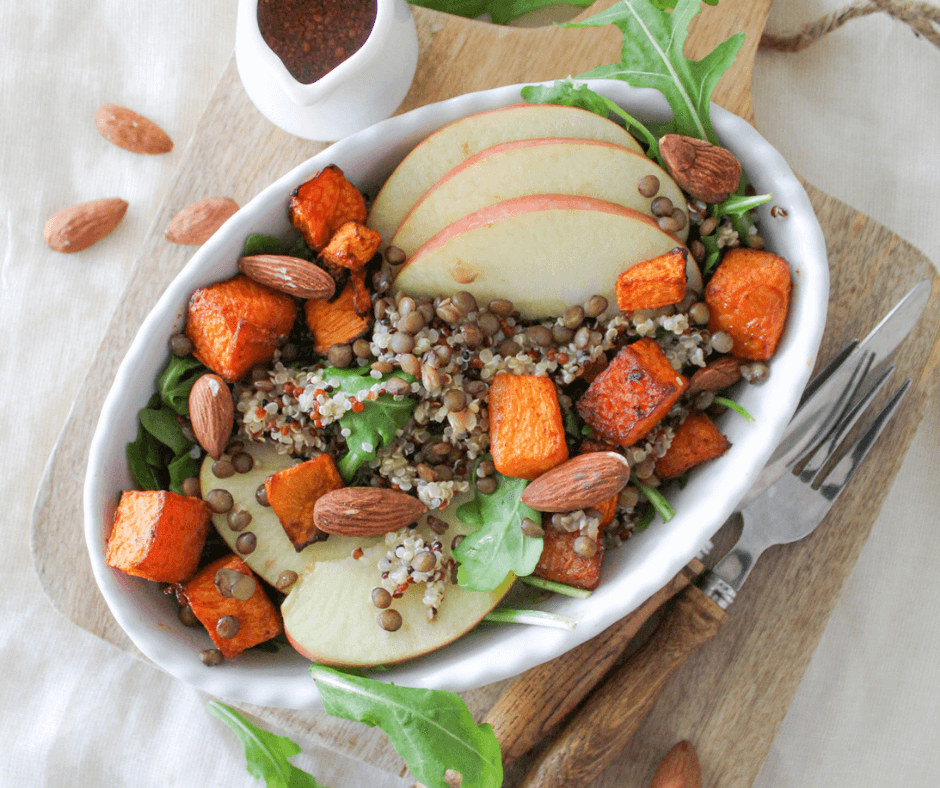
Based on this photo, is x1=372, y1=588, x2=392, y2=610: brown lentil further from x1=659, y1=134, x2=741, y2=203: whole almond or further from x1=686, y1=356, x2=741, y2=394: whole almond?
x1=659, y1=134, x2=741, y2=203: whole almond

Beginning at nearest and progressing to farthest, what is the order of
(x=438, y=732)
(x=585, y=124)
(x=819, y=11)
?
1. (x=438, y=732)
2. (x=585, y=124)
3. (x=819, y=11)

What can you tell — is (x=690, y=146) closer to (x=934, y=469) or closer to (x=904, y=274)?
(x=904, y=274)

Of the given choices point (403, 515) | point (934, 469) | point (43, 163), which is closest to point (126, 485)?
point (403, 515)

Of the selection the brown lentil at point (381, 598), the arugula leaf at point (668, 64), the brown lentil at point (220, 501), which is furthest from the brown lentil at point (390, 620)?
the arugula leaf at point (668, 64)

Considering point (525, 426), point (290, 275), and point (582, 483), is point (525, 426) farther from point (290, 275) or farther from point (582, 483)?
point (290, 275)

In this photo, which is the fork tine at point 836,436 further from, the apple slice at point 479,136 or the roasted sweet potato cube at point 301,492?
the roasted sweet potato cube at point 301,492

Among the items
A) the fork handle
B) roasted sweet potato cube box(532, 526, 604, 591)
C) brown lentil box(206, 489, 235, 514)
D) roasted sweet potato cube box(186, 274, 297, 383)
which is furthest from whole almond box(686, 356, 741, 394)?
brown lentil box(206, 489, 235, 514)
